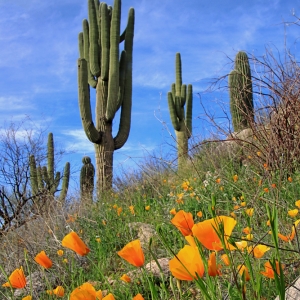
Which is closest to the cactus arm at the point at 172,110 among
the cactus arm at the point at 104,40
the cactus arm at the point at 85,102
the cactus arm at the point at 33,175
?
the cactus arm at the point at 104,40

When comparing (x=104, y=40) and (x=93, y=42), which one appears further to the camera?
(x=93, y=42)

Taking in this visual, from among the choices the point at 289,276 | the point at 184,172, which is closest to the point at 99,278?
the point at 289,276

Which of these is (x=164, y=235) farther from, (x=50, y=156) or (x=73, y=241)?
(x=50, y=156)

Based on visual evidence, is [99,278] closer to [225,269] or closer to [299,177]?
[225,269]

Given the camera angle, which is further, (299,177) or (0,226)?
(0,226)

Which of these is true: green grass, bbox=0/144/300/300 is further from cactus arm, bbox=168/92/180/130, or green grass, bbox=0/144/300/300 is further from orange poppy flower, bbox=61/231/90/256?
cactus arm, bbox=168/92/180/130

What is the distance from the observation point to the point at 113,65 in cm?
977

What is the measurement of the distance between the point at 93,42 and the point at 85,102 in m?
1.91

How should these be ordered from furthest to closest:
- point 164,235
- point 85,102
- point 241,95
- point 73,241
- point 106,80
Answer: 1. point 106,80
2. point 85,102
3. point 241,95
4. point 164,235
5. point 73,241

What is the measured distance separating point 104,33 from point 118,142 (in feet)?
9.81

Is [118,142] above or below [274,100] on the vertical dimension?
above

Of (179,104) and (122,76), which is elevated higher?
(122,76)

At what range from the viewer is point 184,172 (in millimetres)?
6000

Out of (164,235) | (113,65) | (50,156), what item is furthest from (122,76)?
(164,235)
